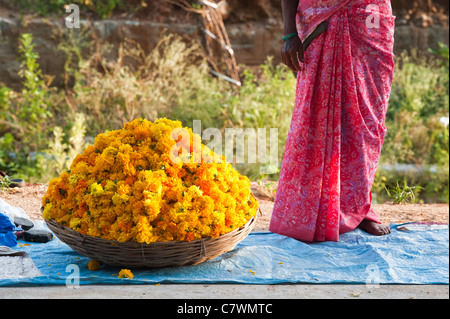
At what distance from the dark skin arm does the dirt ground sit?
1146 mm

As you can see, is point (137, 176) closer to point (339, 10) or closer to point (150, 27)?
point (339, 10)

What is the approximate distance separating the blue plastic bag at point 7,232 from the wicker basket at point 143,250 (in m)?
0.47

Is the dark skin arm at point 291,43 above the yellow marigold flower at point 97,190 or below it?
above

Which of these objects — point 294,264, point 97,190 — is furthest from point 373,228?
point 97,190

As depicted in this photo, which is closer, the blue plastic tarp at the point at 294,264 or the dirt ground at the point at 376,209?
the blue plastic tarp at the point at 294,264

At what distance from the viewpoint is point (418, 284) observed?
7.89ft

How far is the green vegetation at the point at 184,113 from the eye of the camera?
5652mm

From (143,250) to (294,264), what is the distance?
0.81 m

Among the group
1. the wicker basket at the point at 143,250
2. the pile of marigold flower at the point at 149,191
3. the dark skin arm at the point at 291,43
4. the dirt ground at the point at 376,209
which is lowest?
the dirt ground at the point at 376,209

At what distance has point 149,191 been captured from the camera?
2.37 meters

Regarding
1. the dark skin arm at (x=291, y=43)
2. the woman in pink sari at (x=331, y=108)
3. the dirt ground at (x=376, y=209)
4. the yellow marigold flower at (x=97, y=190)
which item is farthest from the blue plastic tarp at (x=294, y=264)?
the dark skin arm at (x=291, y=43)

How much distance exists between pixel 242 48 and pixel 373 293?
671 centimetres

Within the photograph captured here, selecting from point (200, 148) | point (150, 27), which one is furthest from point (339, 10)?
point (150, 27)

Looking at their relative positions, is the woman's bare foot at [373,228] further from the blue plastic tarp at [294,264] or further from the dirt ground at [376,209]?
the dirt ground at [376,209]
